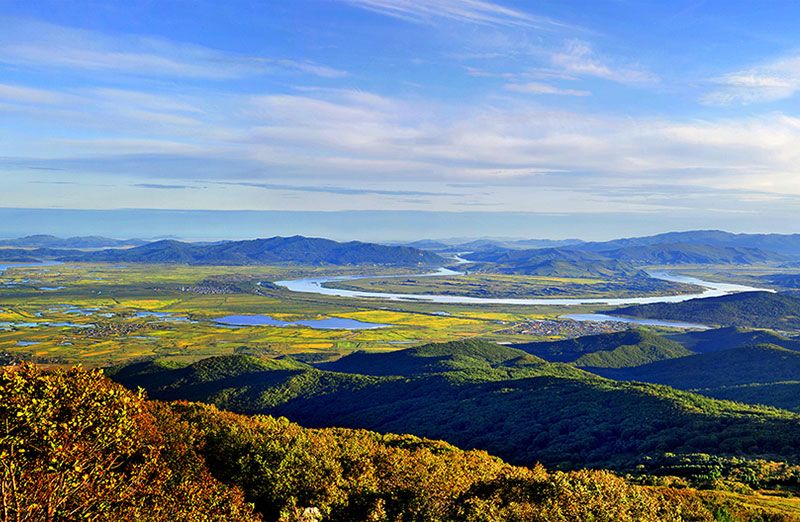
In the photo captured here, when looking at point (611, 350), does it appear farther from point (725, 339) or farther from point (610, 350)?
point (725, 339)

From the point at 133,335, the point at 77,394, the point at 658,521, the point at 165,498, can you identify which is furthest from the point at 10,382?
the point at 133,335

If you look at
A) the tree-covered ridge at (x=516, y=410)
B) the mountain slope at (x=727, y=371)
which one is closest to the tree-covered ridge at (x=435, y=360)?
the tree-covered ridge at (x=516, y=410)

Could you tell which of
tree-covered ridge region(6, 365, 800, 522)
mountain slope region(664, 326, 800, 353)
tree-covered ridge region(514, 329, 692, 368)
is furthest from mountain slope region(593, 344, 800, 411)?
tree-covered ridge region(6, 365, 800, 522)

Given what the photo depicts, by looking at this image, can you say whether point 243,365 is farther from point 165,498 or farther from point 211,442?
point 165,498

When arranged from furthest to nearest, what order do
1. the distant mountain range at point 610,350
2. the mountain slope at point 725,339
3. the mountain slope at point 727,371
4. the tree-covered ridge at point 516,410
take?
the mountain slope at point 725,339, the distant mountain range at point 610,350, the mountain slope at point 727,371, the tree-covered ridge at point 516,410

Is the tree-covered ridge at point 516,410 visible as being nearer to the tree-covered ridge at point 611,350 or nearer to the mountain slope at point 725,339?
the tree-covered ridge at point 611,350

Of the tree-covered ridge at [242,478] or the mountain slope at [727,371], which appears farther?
the mountain slope at [727,371]

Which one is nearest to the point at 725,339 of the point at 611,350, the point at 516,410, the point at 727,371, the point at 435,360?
the point at 611,350
